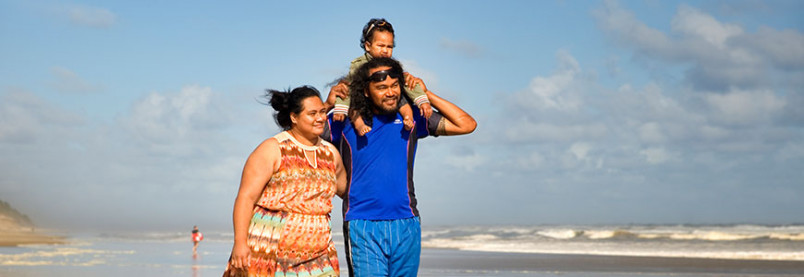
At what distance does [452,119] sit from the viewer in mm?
4242

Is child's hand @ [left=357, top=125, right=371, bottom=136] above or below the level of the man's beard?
below

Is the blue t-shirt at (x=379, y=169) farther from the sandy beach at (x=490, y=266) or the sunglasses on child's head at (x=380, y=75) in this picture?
the sandy beach at (x=490, y=266)

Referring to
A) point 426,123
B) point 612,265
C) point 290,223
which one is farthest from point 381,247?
point 612,265

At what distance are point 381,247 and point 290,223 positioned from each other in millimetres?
459

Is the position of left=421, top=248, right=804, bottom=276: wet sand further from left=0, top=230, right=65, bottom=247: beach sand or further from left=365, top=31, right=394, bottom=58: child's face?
left=0, top=230, right=65, bottom=247: beach sand

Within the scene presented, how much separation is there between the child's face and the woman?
530mm

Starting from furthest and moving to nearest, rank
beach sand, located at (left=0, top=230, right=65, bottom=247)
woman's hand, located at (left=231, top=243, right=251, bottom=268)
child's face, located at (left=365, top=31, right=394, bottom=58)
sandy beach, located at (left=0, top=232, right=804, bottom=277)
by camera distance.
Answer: beach sand, located at (left=0, top=230, right=65, bottom=247)
sandy beach, located at (left=0, top=232, right=804, bottom=277)
child's face, located at (left=365, top=31, right=394, bottom=58)
woman's hand, located at (left=231, top=243, right=251, bottom=268)

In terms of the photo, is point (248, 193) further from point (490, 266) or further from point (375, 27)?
point (490, 266)

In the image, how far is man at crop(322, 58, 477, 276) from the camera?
4000 mm

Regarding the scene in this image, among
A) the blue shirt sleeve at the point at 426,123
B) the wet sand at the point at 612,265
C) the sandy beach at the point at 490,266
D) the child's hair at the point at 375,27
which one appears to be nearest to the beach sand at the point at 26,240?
the sandy beach at the point at 490,266

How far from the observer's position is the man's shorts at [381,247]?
3992 millimetres

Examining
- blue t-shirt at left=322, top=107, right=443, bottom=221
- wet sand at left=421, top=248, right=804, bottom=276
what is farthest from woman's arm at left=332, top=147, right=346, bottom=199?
wet sand at left=421, top=248, right=804, bottom=276

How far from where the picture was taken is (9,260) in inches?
A: 632

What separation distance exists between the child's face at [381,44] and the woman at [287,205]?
530mm
